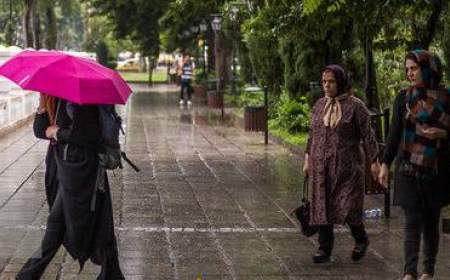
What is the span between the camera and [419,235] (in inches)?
243

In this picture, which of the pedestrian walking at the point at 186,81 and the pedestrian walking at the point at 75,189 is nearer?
the pedestrian walking at the point at 75,189

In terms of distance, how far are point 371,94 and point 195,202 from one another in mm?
3841

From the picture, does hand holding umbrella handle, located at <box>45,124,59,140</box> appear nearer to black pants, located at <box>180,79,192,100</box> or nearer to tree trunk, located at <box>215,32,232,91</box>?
black pants, located at <box>180,79,192,100</box>

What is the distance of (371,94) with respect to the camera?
12688 mm

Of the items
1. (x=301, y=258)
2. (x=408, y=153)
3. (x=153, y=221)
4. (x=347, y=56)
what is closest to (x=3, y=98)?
(x=347, y=56)

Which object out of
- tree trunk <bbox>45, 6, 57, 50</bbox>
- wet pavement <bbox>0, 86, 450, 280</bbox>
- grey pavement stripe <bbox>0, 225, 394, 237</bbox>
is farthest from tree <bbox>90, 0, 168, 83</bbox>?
grey pavement stripe <bbox>0, 225, 394, 237</bbox>

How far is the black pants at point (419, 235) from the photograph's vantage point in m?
6.16

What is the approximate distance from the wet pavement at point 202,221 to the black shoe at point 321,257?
6 centimetres

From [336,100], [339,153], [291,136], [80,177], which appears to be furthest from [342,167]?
[291,136]

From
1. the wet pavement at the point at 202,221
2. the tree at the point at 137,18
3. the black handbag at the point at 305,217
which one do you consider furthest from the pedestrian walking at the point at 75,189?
the tree at the point at 137,18

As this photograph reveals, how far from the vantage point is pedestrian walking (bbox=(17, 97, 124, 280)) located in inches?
226

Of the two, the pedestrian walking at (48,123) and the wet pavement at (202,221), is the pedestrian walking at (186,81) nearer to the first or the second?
the wet pavement at (202,221)

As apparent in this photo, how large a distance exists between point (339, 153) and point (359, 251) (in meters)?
0.86

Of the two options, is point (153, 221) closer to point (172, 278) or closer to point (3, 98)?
point (172, 278)
